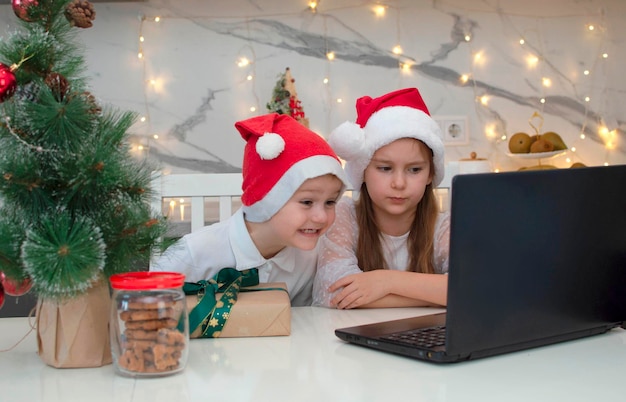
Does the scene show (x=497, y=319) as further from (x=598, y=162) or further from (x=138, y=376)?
(x=598, y=162)

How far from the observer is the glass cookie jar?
72cm

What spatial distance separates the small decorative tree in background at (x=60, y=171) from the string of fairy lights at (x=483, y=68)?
1767mm

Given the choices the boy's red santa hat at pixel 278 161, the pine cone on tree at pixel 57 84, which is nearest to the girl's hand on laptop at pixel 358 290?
the boy's red santa hat at pixel 278 161

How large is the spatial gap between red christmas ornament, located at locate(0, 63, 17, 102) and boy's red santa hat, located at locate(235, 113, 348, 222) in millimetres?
544

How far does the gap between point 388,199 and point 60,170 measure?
79 cm

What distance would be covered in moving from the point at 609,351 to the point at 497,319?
175 millimetres

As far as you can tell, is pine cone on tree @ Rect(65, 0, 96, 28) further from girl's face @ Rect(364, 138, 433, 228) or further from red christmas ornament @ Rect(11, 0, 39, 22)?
girl's face @ Rect(364, 138, 433, 228)

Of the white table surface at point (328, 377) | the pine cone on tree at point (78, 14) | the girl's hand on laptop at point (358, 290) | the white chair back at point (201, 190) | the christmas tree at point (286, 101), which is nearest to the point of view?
the white table surface at point (328, 377)

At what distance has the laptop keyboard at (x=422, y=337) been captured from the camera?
798mm

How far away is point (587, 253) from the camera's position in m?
0.83

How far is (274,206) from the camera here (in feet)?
4.19

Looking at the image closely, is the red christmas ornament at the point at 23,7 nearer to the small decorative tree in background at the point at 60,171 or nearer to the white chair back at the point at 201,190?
the small decorative tree in background at the point at 60,171

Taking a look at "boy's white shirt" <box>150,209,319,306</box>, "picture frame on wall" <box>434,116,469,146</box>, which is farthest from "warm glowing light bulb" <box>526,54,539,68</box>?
"boy's white shirt" <box>150,209,319,306</box>

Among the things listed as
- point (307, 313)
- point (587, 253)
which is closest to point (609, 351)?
point (587, 253)
